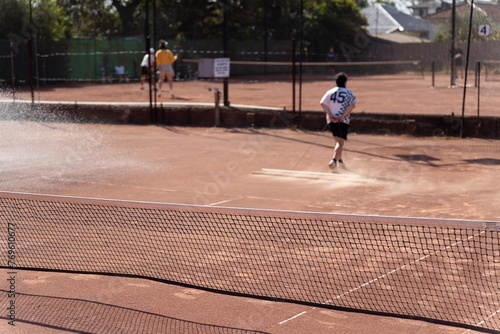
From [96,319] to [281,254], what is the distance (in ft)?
8.38

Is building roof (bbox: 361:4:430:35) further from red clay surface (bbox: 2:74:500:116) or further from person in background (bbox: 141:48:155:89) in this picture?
person in background (bbox: 141:48:155:89)

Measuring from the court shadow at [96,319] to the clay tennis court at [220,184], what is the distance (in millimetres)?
15

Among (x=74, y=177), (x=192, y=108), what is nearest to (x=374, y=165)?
(x=74, y=177)

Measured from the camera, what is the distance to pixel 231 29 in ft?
158

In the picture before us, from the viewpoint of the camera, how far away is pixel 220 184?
43.3 ft

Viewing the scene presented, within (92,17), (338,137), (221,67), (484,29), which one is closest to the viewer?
(338,137)

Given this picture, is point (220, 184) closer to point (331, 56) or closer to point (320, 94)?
point (320, 94)

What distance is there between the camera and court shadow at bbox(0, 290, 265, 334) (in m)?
6.38

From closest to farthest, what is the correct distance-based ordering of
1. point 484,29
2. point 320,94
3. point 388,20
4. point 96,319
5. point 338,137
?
point 96,319 < point 338,137 < point 484,29 < point 320,94 < point 388,20

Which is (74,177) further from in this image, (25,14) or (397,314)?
(25,14)

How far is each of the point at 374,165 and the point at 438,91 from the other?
14942 mm

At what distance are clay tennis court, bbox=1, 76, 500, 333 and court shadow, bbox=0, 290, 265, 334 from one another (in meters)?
0.02

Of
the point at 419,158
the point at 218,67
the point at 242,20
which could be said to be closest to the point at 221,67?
the point at 218,67

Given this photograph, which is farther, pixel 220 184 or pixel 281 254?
pixel 220 184
